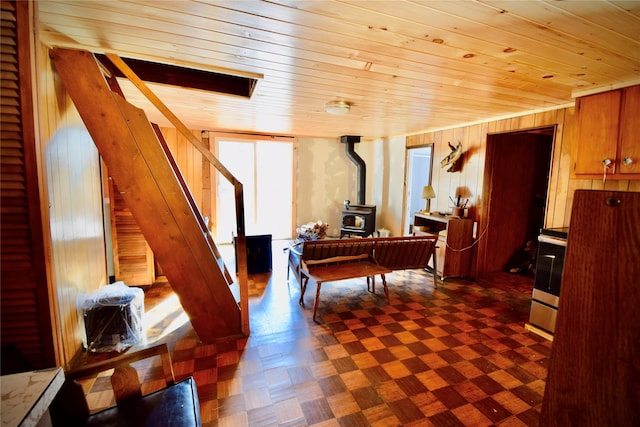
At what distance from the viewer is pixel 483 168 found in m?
3.77

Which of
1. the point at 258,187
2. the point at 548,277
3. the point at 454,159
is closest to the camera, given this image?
the point at 548,277

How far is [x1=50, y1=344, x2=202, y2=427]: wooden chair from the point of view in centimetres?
112

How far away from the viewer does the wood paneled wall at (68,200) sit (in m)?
1.71

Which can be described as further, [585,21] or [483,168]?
[483,168]

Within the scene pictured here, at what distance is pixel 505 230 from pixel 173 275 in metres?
4.38

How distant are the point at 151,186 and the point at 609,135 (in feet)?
11.9

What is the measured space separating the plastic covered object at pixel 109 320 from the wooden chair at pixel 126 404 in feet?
4.02

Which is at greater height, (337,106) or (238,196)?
(337,106)

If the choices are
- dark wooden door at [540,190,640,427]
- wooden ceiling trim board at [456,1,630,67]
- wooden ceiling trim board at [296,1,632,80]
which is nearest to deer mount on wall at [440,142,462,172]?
wooden ceiling trim board at [296,1,632,80]

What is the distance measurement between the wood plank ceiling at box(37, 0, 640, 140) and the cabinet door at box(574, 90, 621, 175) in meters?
0.11

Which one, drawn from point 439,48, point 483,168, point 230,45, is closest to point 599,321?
point 439,48

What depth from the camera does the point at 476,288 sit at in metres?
3.64

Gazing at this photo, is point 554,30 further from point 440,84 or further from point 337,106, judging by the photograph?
point 337,106

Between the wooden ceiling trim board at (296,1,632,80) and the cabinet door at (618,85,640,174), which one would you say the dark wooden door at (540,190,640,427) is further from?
the cabinet door at (618,85,640,174)
